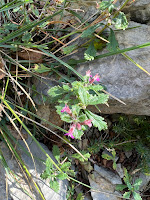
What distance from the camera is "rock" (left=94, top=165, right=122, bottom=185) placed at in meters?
2.11

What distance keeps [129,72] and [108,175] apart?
40.3 inches

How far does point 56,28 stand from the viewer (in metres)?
1.91

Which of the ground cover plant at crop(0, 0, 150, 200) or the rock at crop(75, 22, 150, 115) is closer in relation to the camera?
the ground cover plant at crop(0, 0, 150, 200)

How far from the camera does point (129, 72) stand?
66.3 inches

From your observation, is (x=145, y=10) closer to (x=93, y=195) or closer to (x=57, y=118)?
(x=57, y=118)

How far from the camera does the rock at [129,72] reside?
166cm

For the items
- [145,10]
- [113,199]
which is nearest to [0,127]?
[113,199]

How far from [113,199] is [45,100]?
1107 millimetres

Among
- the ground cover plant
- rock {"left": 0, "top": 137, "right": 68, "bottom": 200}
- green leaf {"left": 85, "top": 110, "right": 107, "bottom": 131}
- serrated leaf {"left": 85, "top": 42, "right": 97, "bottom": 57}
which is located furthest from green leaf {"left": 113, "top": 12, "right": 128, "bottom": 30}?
rock {"left": 0, "top": 137, "right": 68, "bottom": 200}

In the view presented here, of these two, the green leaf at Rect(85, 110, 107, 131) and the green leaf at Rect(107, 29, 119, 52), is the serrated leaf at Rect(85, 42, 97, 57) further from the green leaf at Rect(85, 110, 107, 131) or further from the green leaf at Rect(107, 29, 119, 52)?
the green leaf at Rect(85, 110, 107, 131)

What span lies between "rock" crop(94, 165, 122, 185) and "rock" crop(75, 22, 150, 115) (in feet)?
2.38

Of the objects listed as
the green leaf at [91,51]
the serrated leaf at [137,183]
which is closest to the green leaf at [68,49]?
the green leaf at [91,51]

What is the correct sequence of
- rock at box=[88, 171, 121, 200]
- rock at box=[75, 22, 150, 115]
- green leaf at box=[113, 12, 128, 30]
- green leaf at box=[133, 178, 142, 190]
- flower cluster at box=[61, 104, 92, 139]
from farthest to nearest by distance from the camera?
rock at box=[88, 171, 121, 200]
green leaf at box=[133, 178, 142, 190]
rock at box=[75, 22, 150, 115]
green leaf at box=[113, 12, 128, 30]
flower cluster at box=[61, 104, 92, 139]

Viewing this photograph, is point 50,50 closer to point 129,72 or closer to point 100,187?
point 129,72
